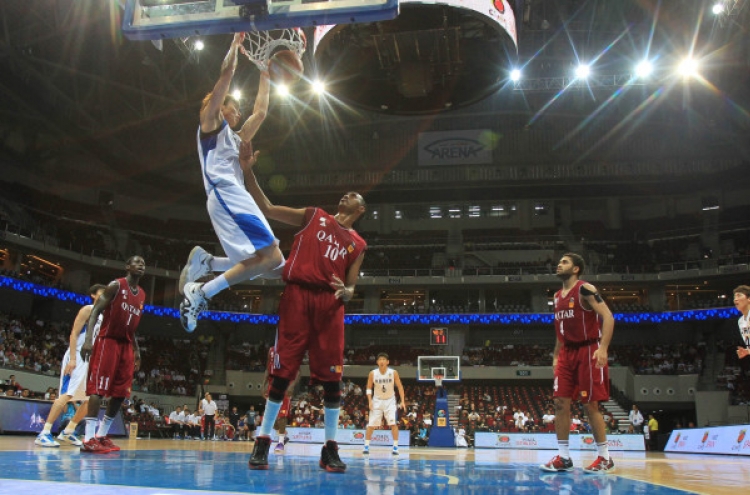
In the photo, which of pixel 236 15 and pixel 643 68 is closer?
pixel 236 15

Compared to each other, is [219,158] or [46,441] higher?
[219,158]

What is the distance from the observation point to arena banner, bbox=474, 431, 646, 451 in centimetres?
2008

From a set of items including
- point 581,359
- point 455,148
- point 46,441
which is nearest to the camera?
point 581,359

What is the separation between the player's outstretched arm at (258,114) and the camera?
502cm

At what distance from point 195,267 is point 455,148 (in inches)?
1352

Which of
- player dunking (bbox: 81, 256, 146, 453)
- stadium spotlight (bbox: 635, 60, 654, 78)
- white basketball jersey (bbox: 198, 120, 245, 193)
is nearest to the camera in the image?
white basketball jersey (bbox: 198, 120, 245, 193)

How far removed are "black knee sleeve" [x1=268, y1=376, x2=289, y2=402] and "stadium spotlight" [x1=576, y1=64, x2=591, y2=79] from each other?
85.5 ft

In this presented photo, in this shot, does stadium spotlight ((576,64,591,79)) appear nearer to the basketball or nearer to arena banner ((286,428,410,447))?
arena banner ((286,428,410,447))

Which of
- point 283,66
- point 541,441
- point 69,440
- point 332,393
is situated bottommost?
point 541,441

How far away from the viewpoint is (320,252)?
4.86 meters

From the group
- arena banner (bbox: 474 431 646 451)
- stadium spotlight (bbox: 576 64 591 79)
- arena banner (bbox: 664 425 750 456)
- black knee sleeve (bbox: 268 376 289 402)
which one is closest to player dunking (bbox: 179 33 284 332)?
black knee sleeve (bbox: 268 376 289 402)

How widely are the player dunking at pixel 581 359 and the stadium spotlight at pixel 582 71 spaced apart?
23406 millimetres

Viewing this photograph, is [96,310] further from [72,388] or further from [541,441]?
[541,441]

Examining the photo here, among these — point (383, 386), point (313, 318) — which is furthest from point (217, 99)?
point (383, 386)
